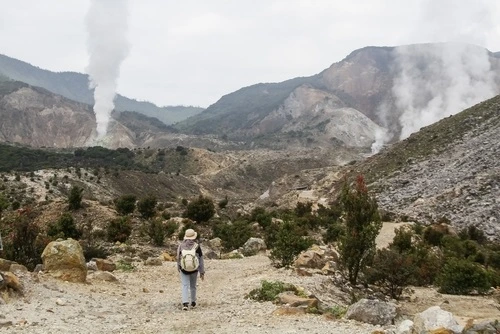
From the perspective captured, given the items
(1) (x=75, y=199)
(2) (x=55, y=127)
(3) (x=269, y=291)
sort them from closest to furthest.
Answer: (3) (x=269, y=291) → (1) (x=75, y=199) → (2) (x=55, y=127)

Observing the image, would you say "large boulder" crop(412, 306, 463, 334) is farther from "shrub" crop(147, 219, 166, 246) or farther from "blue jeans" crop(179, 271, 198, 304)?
"shrub" crop(147, 219, 166, 246)

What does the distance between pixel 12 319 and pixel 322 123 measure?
506 ft

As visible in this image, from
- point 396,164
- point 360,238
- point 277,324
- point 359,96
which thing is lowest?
point 277,324

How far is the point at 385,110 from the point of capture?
170625 millimetres

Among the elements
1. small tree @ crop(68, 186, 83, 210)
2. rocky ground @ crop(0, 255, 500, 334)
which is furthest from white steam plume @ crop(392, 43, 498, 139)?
rocky ground @ crop(0, 255, 500, 334)

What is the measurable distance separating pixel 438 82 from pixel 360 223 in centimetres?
15384

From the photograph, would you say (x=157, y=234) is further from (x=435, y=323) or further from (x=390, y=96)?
(x=390, y=96)

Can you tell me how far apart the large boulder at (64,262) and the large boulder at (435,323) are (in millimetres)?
8098

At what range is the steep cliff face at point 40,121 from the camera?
150m

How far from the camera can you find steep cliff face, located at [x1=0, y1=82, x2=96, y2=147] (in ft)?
492

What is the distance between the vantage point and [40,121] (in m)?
158

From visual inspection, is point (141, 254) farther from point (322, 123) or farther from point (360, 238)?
point (322, 123)

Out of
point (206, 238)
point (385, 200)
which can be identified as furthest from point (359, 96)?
point (206, 238)

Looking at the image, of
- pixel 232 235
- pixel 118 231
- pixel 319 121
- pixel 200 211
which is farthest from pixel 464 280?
pixel 319 121
